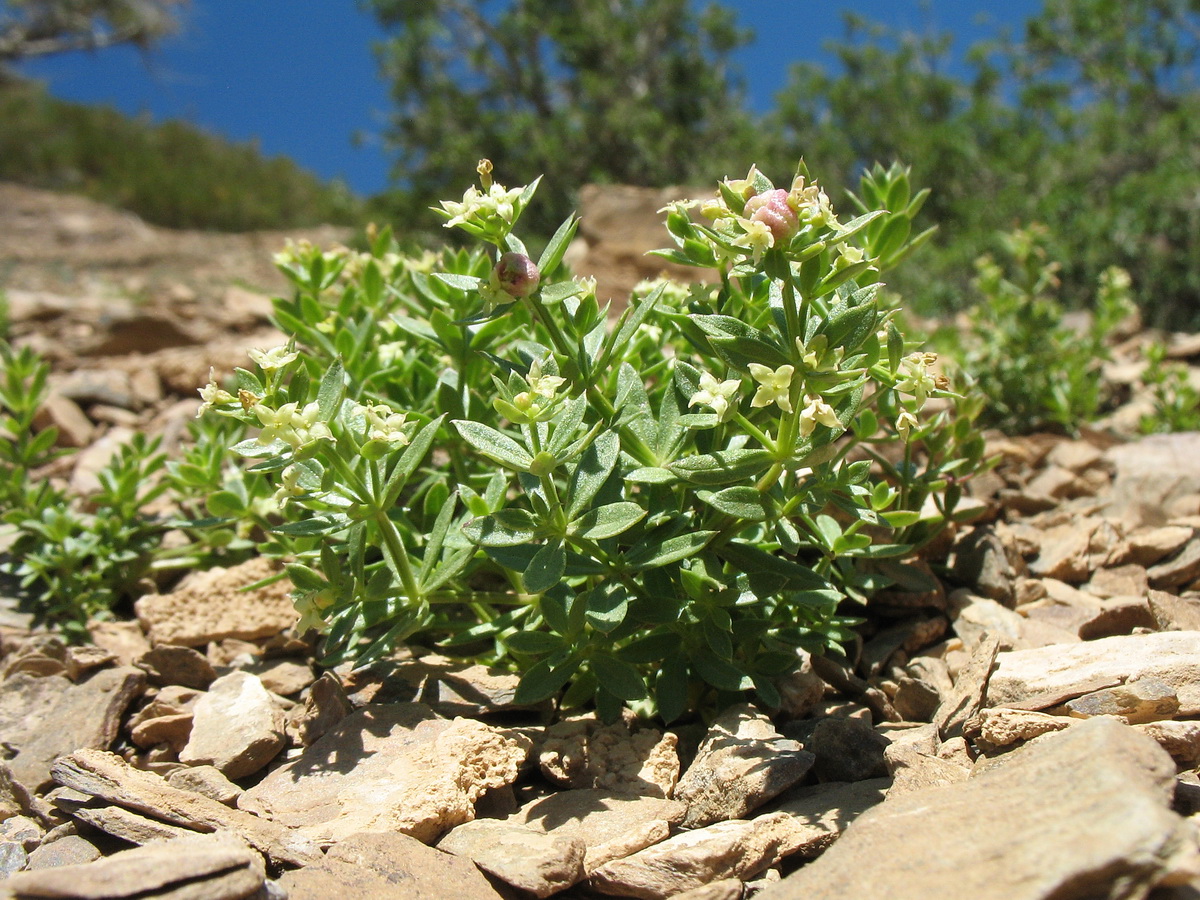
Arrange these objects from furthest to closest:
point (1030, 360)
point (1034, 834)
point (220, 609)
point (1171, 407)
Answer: point (1030, 360) < point (1171, 407) < point (220, 609) < point (1034, 834)

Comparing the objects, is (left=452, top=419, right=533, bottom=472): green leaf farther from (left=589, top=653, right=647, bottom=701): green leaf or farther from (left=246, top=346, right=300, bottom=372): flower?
(left=589, top=653, right=647, bottom=701): green leaf

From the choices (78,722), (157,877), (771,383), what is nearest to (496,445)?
(771,383)

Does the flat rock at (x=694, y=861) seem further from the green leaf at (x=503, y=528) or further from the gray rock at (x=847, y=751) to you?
the green leaf at (x=503, y=528)

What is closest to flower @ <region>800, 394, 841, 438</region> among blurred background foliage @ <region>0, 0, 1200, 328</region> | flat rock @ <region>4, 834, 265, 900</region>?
flat rock @ <region>4, 834, 265, 900</region>

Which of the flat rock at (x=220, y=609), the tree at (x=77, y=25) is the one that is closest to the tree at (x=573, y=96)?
the tree at (x=77, y=25)

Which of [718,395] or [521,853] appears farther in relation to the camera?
[718,395]

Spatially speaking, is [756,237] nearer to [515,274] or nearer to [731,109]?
[515,274]

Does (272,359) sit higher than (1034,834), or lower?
higher
